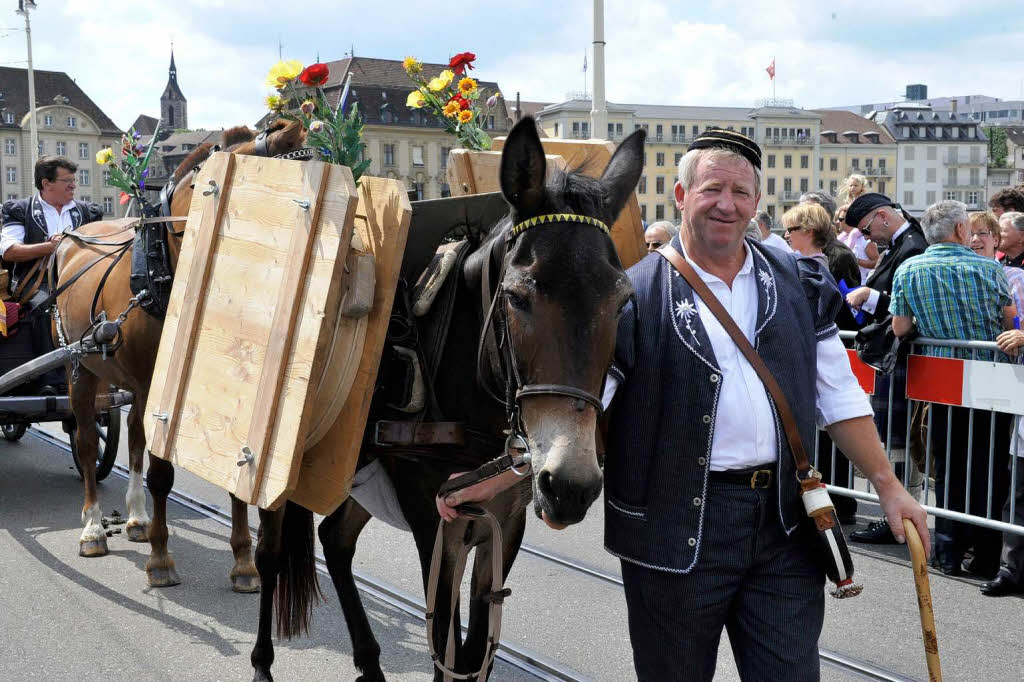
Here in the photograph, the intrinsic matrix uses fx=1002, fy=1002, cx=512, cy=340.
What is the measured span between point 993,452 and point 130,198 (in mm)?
5442

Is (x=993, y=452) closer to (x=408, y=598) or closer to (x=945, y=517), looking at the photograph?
(x=945, y=517)

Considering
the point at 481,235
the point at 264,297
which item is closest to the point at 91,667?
the point at 264,297

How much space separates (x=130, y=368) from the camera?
5574 mm

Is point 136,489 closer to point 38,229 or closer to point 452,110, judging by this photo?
point 38,229

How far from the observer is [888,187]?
118688 millimetres

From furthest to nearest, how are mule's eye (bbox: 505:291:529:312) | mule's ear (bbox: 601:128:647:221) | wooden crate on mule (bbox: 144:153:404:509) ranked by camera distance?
wooden crate on mule (bbox: 144:153:404:509)
mule's ear (bbox: 601:128:647:221)
mule's eye (bbox: 505:291:529:312)

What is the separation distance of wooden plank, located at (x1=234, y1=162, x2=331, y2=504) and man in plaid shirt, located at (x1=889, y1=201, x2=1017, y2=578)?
4.40m

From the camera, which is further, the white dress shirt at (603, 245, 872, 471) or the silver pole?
the silver pole

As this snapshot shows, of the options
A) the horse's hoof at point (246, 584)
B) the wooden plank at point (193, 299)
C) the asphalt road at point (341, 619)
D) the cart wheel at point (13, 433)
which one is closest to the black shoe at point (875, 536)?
the asphalt road at point (341, 619)

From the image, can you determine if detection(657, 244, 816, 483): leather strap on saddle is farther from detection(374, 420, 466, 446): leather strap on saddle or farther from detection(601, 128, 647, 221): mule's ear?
detection(374, 420, 466, 446): leather strap on saddle

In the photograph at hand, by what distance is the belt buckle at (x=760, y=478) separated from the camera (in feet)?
8.57

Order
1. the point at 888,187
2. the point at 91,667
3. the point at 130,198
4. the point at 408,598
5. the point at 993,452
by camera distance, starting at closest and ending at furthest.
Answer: the point at 91,667
the point at 408,598
the point at 993,452
the point at 130,198
the point at 888,187

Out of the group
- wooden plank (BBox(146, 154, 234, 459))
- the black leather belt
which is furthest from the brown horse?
the black leather belt

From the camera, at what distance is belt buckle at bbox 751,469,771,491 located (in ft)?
8.57
